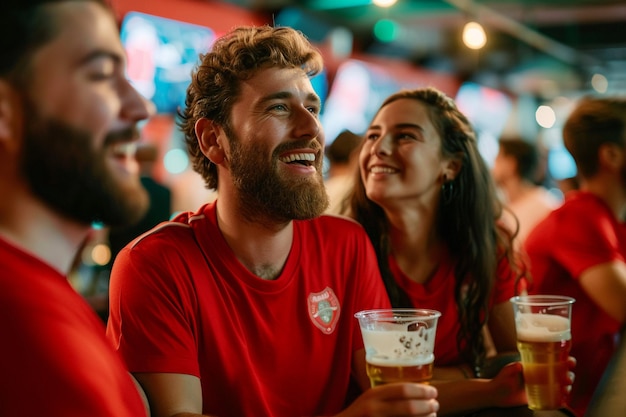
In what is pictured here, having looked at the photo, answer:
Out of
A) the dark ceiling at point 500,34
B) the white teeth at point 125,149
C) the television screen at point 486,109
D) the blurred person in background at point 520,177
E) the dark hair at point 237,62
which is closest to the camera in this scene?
the white teeth at point 125,149

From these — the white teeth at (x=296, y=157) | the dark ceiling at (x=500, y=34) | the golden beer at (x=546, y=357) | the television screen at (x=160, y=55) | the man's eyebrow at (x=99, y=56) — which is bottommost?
the golden beer at (x=546, y=357)

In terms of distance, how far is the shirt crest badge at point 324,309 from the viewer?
76.0 inches

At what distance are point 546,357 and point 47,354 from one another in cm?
134

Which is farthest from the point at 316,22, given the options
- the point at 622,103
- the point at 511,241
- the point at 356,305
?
the point at 356,305

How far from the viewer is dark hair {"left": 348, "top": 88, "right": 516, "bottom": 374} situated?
2443 millimetres

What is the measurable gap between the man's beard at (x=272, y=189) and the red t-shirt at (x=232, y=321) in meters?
0.13

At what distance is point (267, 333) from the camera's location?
6.02ft

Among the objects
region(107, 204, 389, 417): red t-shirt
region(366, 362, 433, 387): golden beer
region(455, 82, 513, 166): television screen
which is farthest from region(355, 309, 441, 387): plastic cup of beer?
region(455, 82, 513, 166): television screen

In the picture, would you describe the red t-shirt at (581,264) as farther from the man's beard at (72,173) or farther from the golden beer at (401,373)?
the man's beard at (72,173)

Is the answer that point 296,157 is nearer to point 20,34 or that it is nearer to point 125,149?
point 125,149

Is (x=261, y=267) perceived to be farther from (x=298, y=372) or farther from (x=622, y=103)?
(x=622, y=103)

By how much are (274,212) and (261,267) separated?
17cm

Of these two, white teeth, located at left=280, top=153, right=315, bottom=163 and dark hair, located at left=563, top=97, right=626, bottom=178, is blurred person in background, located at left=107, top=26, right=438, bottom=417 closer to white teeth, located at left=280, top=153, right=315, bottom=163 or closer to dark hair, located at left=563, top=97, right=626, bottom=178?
white teeth, located at left=280, top=153, right=315, bottom=163

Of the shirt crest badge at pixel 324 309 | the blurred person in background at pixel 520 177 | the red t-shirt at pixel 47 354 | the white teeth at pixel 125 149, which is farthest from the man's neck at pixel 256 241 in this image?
the blurred person in background at pixel 520 177
